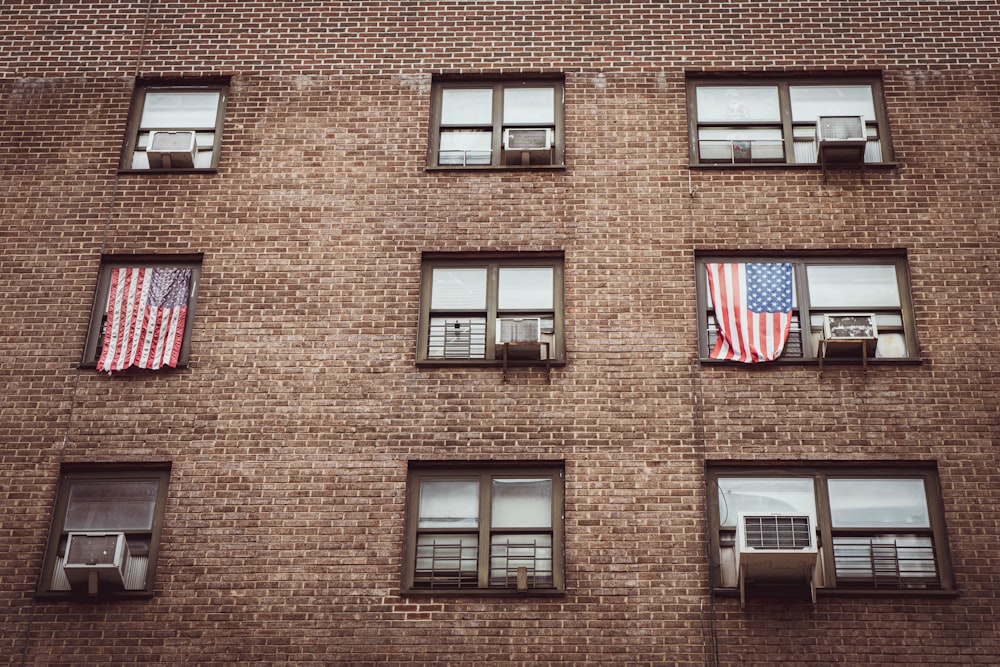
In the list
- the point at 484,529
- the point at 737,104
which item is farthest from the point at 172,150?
the point at 737,104

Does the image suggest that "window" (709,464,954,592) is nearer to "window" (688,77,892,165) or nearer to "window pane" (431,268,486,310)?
"window pane" (431,268,486,310)

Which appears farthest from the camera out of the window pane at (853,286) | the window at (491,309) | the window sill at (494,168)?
the window sill at (494,168)

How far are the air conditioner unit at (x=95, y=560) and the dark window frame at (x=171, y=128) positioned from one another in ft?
18.2

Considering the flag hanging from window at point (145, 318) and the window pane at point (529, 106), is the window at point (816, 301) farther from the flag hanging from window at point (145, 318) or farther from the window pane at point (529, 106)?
the flag hanging from window at point (145, 318)

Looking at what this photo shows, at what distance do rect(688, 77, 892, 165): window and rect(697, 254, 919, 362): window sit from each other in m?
1.65

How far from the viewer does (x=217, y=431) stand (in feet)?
48.9

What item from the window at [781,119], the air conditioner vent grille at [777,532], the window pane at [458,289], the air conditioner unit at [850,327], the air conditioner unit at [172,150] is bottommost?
the air conditioner vent grille at [777,532]

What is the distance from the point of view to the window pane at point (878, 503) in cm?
1436

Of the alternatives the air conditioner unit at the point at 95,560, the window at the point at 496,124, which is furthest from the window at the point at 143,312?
the window at the point at 496,124

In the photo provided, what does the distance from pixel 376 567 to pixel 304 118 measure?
6.90 meters

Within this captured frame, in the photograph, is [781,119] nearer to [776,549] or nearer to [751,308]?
[751,308]

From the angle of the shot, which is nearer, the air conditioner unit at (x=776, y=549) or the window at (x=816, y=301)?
the air conditioner unit at (x=776, y=549)

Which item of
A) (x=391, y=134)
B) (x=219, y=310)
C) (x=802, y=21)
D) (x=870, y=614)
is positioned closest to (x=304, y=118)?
(x=391, y=134)

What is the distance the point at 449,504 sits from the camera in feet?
48.1
